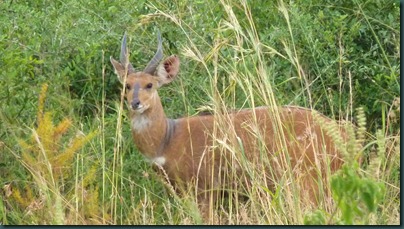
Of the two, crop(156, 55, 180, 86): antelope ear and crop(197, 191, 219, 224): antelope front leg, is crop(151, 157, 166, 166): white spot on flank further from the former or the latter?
crop(156, 55, 180, 86): antelope ear

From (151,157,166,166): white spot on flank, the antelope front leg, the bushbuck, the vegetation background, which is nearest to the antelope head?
the bushbuck

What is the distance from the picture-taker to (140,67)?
8.02 metres

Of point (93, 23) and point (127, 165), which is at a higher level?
point (93, 23)

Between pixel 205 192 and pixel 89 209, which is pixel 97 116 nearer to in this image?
pixel 205 192

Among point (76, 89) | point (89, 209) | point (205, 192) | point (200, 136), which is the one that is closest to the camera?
point (89, 209)

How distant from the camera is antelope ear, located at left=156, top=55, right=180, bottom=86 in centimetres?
752

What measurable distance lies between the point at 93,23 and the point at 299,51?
144 cm

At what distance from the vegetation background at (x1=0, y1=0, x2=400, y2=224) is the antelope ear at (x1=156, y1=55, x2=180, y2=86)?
0.10 meters

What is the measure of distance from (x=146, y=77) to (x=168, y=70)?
0.16m

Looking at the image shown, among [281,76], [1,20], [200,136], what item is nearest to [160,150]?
[200,136]

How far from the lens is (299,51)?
304 inches

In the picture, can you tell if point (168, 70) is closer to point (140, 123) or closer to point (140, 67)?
point (140, 123)

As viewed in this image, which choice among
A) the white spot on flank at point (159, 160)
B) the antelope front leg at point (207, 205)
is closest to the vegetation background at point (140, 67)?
the white spot on flank at point (159, 160)

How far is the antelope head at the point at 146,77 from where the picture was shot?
24.2 ft
